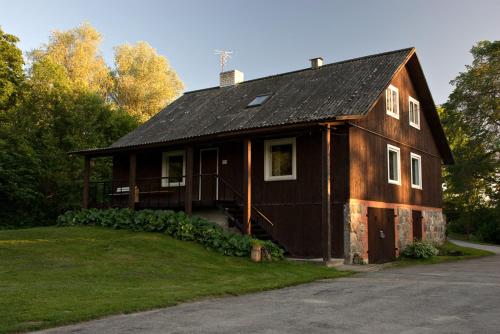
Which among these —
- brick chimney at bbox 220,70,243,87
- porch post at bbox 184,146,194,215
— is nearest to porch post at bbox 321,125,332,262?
porch post at bbox 184,146,194,215

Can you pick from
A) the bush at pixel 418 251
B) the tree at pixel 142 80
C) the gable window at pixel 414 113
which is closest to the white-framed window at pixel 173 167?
the bush at pixel 418 251

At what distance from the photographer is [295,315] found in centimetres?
801

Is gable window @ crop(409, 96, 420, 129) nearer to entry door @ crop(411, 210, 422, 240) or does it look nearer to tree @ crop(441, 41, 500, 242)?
entry door @ crop(411, 210, 422, 240)

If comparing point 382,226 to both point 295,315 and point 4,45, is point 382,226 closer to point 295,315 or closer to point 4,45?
point 295,315

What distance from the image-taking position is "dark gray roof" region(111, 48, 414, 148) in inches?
715

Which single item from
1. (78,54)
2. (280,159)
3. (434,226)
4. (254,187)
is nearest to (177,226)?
(254,187)

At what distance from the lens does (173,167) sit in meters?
22.5

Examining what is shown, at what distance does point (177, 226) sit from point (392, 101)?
9903mm

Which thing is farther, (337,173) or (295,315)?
(337,173)

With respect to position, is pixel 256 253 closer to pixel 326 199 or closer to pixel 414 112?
pixel 326 199

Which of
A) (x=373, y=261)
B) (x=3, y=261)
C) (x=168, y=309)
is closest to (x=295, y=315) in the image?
(x=168, y=309)

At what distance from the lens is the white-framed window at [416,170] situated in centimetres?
2298

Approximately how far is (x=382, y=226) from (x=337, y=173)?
10.7 feet

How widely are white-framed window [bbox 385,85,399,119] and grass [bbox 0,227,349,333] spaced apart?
26.5ft
